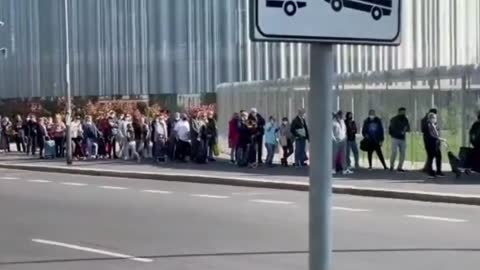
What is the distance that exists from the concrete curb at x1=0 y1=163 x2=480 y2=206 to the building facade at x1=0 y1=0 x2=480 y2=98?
20.2 meters

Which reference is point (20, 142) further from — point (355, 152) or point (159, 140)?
point (355, 152)

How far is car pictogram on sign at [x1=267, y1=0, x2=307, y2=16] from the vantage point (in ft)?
10.5

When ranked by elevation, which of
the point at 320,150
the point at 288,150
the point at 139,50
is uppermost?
the point at 139,50

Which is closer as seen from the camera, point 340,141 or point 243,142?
point 340,141

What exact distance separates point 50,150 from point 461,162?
1892 cm

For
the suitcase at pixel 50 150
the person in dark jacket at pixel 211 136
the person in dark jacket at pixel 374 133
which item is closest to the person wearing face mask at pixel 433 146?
the person in dark jacket at pixel 374 133

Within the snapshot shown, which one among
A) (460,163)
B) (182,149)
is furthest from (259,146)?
(460,163)

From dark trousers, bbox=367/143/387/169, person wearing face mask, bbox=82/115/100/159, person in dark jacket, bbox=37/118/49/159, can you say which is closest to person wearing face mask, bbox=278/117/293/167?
dark trousers, bbox=367/143/387/169

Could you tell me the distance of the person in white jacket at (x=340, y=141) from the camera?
2464 centimetres

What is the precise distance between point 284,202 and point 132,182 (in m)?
7.59

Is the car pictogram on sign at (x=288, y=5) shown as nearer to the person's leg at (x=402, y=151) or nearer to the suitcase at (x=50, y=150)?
the person's leg at (x=402, y=151)

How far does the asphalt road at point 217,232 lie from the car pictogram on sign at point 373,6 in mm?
7293

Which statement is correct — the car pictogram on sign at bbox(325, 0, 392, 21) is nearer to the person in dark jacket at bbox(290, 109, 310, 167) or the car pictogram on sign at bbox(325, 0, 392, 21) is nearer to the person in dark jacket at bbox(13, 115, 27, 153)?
the person in dark jacket at bbox(290, 109, 310, 167)

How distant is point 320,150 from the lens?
3254 millimetres
